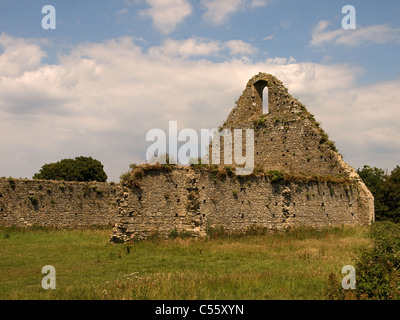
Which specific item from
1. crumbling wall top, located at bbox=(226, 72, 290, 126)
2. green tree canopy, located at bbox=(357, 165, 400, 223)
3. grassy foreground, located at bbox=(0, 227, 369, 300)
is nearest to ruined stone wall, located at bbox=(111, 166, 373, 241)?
grassy foreground, located at bbox=(0, 227, 369, 300)

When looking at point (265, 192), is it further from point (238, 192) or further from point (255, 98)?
point (255, 98)

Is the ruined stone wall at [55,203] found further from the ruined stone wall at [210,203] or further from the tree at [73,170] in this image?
the tree at [73,170]

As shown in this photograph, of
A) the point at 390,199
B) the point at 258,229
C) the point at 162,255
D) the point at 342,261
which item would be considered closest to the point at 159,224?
the point at 162,255

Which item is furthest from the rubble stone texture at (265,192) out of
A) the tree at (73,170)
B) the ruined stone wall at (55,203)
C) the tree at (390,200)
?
the tree at (73,170)

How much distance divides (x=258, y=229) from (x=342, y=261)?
8602mm

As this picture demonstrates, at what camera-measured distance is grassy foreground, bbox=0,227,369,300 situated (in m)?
10.7

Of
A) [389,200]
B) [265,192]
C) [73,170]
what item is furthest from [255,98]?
[73,170]

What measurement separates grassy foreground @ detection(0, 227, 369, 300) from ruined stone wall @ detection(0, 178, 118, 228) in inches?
107

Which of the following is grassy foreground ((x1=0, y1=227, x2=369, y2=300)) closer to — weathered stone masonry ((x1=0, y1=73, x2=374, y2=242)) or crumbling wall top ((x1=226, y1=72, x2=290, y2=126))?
weathered stone masonry ((x1=0, y1=73, x2=374, y2=242))

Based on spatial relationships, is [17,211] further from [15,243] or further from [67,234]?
[15,243]

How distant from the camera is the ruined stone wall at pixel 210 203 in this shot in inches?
846

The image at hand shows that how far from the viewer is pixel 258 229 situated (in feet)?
78.3

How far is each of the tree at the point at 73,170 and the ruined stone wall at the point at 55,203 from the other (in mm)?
25484

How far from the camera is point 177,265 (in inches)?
606
